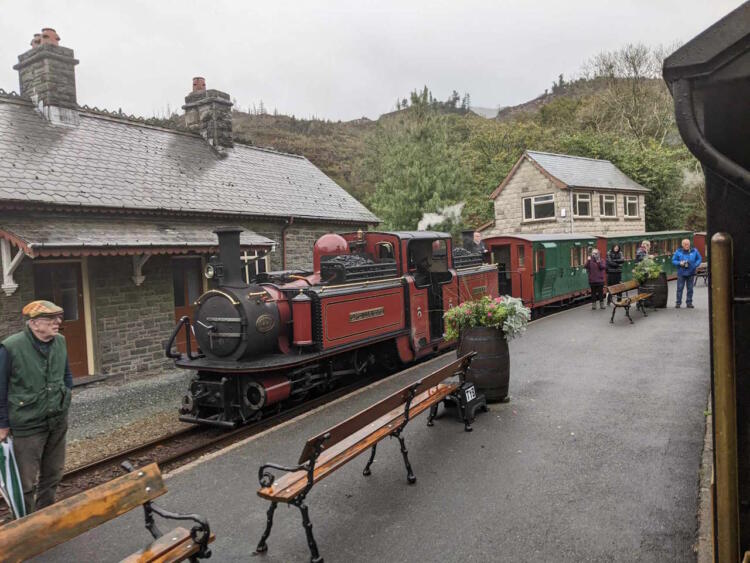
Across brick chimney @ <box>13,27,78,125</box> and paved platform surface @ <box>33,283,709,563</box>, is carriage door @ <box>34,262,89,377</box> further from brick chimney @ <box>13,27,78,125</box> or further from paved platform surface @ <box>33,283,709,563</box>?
paved platform surface @ <box>33,283,709,563</box>

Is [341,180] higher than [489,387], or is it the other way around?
[341,180]

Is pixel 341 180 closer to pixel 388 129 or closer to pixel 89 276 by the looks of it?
pixel 388 129

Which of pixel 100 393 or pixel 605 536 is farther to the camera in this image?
pixel 100 393

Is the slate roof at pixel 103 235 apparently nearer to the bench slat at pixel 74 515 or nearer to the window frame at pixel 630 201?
the bench slat at pixel 74 515

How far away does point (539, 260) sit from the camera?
1549 centimetres

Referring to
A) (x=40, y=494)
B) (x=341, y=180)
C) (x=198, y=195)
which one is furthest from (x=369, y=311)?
(x=341, y=180)

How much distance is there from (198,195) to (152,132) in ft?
10.9

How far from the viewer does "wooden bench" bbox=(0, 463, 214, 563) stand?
2.60 metres

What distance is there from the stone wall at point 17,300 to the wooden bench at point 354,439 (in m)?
7.01

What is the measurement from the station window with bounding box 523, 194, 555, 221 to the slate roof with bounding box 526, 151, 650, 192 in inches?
46.2

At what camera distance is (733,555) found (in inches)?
79.7

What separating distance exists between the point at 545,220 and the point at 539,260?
36.1ft

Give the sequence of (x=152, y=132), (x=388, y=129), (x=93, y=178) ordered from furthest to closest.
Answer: (x=388, y=129), (x=152, y=132), (x=93, y=178)

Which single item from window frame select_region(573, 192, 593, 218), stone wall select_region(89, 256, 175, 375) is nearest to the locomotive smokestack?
stone wall select_region(89, 256, 175, 375)
